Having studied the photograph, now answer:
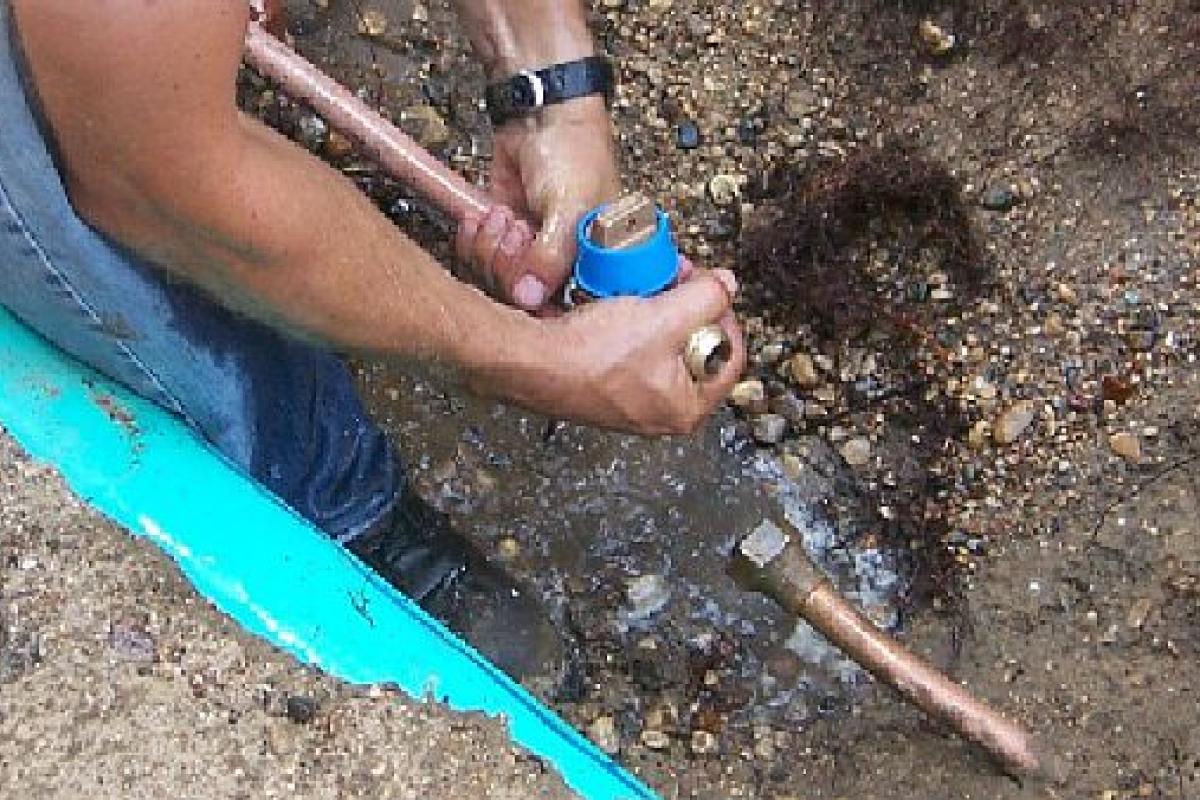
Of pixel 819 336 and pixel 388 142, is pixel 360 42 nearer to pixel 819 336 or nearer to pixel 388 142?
pixel 388 142

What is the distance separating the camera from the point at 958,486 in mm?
2580

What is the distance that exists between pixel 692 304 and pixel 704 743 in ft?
2.86

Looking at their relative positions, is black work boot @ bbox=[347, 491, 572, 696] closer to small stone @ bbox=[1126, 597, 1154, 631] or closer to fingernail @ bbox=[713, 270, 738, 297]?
fingernail @ bbox=[713, 270, 738, 297]

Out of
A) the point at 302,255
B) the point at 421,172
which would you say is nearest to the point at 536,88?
the point at 421,172

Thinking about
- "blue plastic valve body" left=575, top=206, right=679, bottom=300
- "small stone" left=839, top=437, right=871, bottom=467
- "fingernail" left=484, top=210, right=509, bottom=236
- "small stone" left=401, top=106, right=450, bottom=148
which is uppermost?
"blue plastic valve body" left=575, top=206, right=679, bottom=300

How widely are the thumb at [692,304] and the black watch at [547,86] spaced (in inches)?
14.7

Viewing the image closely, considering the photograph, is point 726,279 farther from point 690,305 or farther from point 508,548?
point 508,548

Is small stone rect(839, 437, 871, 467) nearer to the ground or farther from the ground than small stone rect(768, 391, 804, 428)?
nearer to the ground

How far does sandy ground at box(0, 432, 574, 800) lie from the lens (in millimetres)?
1740

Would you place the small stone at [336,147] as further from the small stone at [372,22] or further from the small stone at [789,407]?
the small stone at [789,407]

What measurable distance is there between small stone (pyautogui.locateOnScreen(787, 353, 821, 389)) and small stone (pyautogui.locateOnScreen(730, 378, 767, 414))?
0.19 feet

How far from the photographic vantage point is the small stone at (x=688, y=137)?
284 centimetres

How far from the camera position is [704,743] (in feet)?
8.20

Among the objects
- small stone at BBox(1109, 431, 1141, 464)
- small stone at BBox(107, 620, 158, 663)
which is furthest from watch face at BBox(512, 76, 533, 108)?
small stone at BBox(1109, 431, 1141, 464)
